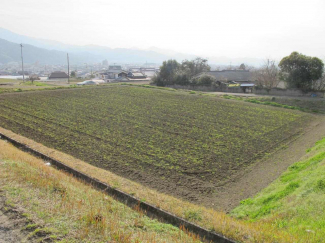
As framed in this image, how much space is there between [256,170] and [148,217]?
22.8 feet

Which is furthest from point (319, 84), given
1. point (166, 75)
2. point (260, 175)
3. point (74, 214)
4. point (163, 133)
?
point (74, 214)

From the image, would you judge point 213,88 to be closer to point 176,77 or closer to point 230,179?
point 176,77

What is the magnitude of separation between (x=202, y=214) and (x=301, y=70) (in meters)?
32.2

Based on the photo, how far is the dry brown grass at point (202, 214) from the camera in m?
5.61

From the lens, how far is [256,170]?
11.8 meters

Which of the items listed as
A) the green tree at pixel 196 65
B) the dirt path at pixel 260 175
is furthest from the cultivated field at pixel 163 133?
the green tree at pixel 196 65

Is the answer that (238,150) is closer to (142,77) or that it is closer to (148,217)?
(148,217)

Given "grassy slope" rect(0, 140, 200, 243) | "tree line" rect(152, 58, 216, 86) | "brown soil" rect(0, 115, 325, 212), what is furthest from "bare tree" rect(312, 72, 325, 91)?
"grassy slope" rect(0, 140, 200, 243)

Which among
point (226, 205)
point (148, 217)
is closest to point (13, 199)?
point (148, 217)

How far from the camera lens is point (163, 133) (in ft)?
55.8

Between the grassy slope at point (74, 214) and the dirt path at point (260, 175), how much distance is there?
145 inches

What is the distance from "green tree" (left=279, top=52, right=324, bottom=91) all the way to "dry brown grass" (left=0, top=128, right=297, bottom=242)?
30686 mm

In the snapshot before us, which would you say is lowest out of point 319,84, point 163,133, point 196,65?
point 163,133

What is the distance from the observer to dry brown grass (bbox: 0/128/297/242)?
5609 mm
